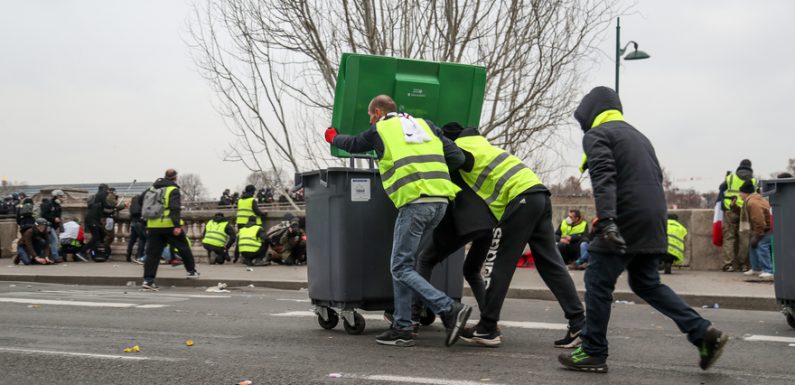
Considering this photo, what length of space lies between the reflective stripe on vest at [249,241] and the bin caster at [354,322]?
10702 mm

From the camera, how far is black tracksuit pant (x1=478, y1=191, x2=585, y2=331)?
6770 millimetres

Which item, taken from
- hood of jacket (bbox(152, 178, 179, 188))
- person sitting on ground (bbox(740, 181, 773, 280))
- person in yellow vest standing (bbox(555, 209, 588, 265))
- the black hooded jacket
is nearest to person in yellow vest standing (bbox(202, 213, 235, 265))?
hood of jacket (bbox(152, 178, 179, 188))

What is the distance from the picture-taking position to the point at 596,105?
19.3ft

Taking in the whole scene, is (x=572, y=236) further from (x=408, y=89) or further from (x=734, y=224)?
(x=408, y=89)

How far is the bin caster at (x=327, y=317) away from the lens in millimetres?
7902

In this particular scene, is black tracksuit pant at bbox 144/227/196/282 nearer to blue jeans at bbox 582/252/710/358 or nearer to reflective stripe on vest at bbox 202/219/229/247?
reflective stripe on vest at bbox 202/219/229/247

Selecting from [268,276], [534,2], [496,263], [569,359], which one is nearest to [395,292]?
[496,263]

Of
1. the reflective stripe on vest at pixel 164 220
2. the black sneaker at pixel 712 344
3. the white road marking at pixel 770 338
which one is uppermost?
the reflective stripe on vest at pixel 164 220

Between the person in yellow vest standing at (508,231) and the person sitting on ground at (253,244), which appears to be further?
the person sitting on ground at (253,244)

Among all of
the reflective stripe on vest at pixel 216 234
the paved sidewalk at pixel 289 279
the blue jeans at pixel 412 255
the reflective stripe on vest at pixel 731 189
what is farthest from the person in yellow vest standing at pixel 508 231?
the reflective stripe on vest at pixel 216 234

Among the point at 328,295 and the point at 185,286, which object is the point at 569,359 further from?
the point at 185,286

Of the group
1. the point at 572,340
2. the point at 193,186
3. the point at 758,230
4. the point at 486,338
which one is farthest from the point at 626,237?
the point at 193,186

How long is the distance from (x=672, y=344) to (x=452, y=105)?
3.09 metres

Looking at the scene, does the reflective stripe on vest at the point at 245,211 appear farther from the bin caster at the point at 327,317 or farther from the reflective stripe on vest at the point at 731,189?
the bin caster at the point at 327,317
